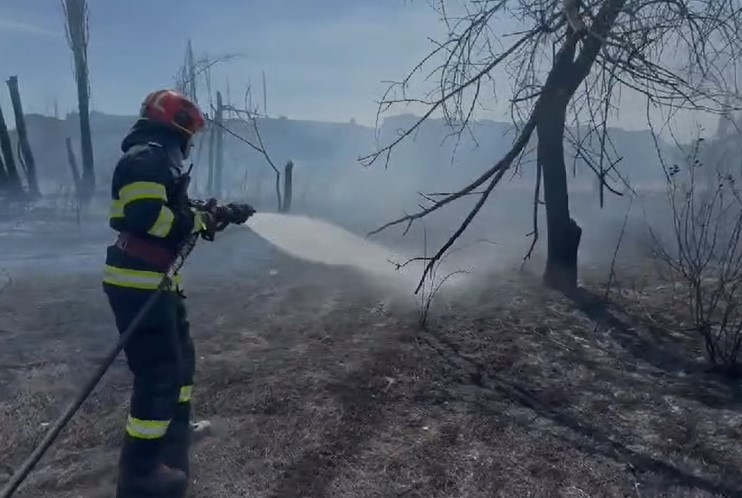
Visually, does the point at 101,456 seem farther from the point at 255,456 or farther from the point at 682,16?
the point at 682,16

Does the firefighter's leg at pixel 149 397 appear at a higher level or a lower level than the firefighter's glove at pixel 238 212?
lower

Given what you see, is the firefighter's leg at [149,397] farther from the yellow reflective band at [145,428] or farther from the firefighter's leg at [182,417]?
the firefighter's leg at [182,417]

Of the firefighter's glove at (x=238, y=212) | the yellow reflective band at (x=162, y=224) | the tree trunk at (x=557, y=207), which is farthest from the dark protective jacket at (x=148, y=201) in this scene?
the tree trunk at (x=557, y=207)

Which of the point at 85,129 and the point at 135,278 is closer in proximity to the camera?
the point at 135,278

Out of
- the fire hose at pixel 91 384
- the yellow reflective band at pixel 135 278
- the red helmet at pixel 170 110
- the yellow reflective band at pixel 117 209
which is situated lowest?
the fire hose at pixel 91 384

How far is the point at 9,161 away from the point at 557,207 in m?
19.1

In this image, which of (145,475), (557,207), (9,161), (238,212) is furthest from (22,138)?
(145,475)

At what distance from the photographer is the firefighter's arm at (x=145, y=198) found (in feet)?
10.6

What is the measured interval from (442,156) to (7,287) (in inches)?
1009

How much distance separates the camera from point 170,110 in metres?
3.47

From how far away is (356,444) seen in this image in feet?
12.5

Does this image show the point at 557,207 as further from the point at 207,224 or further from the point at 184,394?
the point at 184,394

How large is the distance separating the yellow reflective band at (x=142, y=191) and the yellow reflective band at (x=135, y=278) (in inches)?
15.1

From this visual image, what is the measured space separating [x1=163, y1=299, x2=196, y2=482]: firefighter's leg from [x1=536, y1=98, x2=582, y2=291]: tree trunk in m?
4.88
